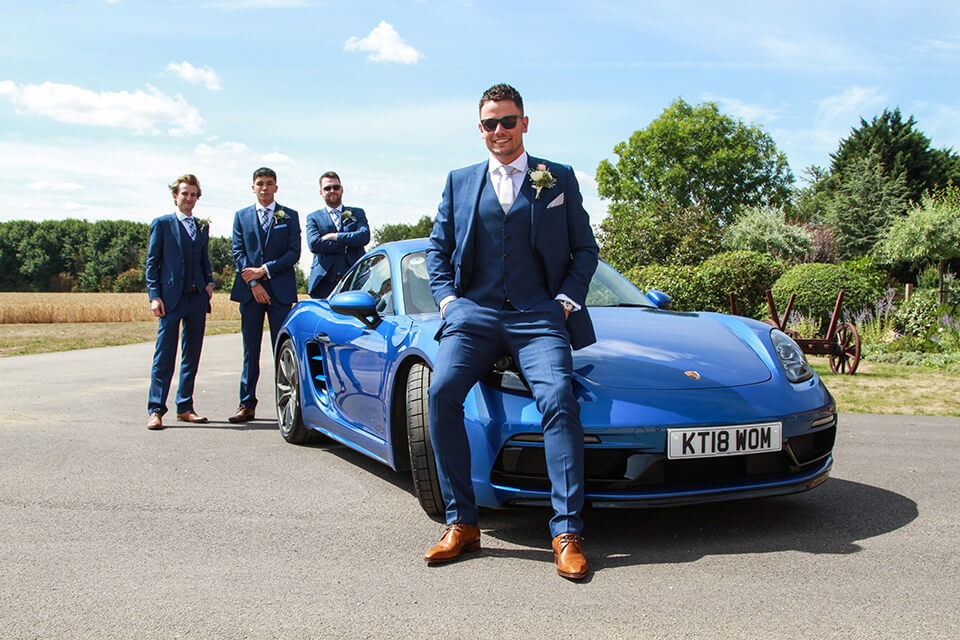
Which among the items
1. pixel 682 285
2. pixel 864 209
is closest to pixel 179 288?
pixel 682 285

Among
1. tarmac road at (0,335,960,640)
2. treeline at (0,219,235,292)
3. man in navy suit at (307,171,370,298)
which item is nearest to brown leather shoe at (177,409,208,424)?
tarmac road at (0,335,960,640)

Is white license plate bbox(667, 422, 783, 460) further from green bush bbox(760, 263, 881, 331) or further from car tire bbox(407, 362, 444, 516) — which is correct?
green bush bbox(760, 263, 881, 331)

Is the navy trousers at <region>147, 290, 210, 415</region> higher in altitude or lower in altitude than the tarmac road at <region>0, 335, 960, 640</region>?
higher

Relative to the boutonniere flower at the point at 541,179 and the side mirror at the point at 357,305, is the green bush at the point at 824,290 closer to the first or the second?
the side mirror at the point at 357,305

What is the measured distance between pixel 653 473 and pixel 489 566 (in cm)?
73

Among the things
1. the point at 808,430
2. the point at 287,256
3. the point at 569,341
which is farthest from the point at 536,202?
the point at 287,256

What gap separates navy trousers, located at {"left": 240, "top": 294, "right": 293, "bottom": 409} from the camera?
687cm

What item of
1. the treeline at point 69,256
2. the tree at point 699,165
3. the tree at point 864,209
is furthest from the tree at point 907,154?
the treeline at point 69,256

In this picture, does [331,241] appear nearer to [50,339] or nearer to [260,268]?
[260,268]

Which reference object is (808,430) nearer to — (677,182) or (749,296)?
(749,296)

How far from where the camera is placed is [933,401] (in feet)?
26.2

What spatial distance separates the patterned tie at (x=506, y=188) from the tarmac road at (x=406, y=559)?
143 cm

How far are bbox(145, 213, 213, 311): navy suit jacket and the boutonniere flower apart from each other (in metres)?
4.21

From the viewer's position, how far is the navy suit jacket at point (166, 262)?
6.74 metres
